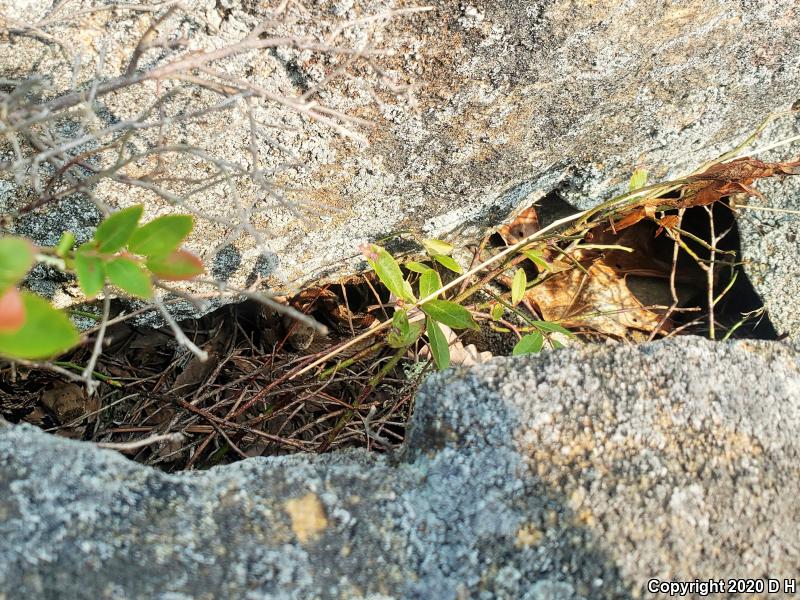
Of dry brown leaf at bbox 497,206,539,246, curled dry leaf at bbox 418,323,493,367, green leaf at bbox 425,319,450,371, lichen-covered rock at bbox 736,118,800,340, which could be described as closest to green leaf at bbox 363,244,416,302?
green leaf at bbox 425,319,450,371

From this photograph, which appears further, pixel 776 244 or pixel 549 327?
pixel 776 244

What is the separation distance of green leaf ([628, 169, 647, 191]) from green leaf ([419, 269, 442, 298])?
2.02ft

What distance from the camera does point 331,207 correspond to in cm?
159

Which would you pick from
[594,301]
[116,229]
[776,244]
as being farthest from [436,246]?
[776,244]

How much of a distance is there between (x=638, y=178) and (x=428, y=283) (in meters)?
0.66

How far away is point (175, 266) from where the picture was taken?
993mm

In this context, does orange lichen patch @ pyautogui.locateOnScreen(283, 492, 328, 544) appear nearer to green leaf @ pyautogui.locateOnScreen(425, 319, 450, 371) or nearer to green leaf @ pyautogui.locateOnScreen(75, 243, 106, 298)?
green leaf @ pyautogui.locateOnScreen(75, 243, 106, 298)

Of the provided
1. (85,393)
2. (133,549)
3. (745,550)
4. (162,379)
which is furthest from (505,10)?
(85,393)

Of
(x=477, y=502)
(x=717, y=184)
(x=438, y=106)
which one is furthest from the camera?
(x=717, y=184)

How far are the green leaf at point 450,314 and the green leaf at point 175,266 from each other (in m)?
0.79

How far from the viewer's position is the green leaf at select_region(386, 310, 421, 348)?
1684mm

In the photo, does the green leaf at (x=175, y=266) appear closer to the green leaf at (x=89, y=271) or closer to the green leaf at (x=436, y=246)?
the green leaf at (x=89, y=271)

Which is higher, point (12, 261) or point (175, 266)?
point (12, 261)

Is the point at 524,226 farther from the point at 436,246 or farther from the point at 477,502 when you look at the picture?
the point at 477,502
